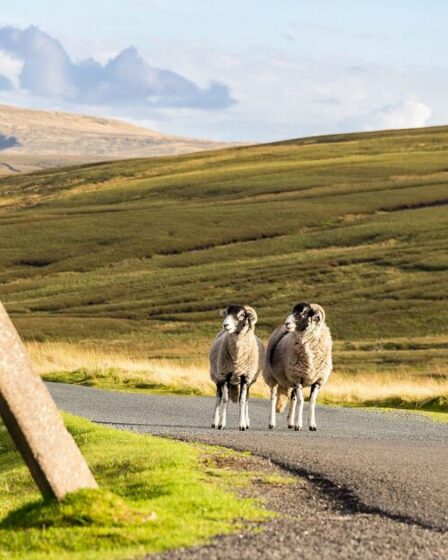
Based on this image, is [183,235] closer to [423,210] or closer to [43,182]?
[423,210]

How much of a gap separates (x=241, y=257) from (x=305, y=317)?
3540 inches

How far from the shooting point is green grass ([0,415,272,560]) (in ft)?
39.0

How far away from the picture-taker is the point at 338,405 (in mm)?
38656

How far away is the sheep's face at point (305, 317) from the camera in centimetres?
2597

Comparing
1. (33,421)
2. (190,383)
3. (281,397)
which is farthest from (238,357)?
(190,383)

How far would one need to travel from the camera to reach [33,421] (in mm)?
12602

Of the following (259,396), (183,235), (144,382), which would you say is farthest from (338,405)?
(183,235)

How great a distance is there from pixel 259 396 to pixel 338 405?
13.0ft

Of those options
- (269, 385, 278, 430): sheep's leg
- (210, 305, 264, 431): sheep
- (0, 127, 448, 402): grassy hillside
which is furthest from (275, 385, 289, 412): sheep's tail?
(0, 127, 448, 402): grassy hillside

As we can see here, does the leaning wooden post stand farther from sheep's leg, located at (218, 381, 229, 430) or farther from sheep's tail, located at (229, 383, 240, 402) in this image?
sheep's tail, located at (229, 383, 240, 402)

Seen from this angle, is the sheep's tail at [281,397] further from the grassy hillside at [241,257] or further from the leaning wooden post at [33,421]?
the grassy hillside at [241,257]

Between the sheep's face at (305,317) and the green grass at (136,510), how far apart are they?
6311mm

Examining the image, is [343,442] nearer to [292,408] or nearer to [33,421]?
[292,408]

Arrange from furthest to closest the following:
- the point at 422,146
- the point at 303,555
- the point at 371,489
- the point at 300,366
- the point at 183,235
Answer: the point at 422,146 → the point at 183,235 → the point at 300,366 → the point at 371,489 → the point at 303,555
